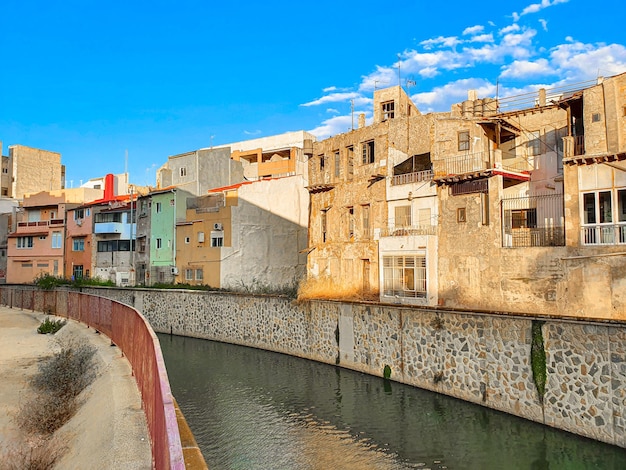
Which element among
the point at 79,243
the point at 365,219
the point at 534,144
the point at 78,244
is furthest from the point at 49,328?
the point at 534,144

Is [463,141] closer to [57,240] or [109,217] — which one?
[109,217]

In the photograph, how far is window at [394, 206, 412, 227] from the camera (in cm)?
2928

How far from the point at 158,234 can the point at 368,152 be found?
79.0ft

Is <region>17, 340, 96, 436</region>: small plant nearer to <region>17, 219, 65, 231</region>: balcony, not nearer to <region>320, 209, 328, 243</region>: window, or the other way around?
<region>320, 209, 328, 243</region>: window

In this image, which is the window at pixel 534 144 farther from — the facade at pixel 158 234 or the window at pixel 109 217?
the window at pixel 109 217

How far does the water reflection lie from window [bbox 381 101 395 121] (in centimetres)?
1833

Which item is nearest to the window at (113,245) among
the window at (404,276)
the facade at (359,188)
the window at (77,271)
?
the window at (77,271)

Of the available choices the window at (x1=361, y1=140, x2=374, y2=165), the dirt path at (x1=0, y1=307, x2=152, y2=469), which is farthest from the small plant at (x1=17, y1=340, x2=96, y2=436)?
the window at (x1=361, y1=140, x2=374, y2=165)

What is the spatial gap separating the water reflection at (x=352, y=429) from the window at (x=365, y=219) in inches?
407

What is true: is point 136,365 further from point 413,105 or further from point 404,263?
point 413,105

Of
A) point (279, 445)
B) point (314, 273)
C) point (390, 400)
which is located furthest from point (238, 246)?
point (279, 445)

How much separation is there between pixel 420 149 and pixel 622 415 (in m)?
20.9

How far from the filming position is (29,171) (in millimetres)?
82562

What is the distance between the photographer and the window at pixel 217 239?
4228cm
